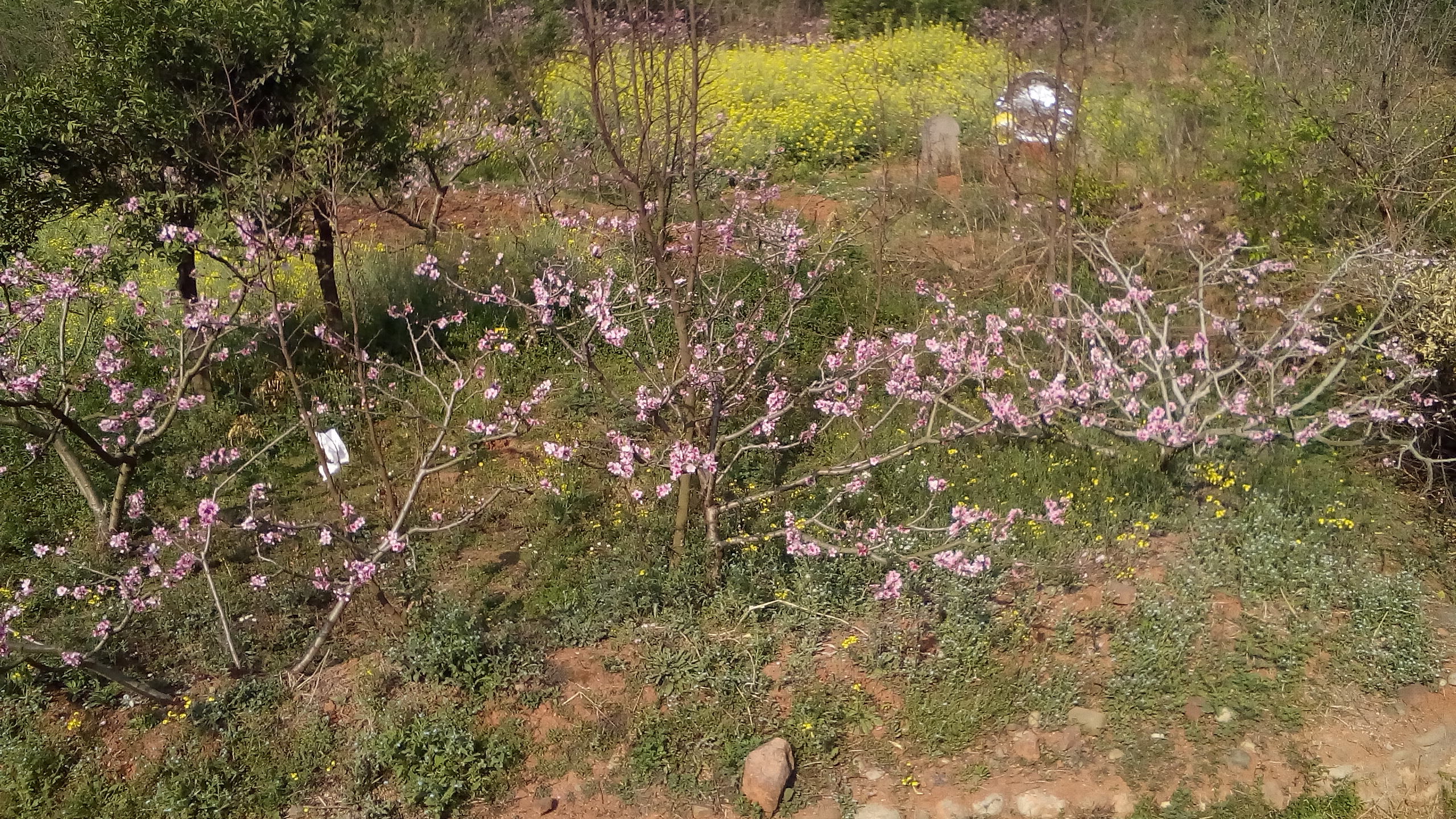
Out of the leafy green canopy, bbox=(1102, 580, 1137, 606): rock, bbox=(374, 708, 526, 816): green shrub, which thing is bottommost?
bbox=(1102, 580, 1137, 606): rock

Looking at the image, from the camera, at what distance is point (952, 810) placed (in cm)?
397

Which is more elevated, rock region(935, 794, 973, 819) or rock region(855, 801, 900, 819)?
rock region(855, 801, 900, 819)

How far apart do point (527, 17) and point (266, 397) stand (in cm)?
968

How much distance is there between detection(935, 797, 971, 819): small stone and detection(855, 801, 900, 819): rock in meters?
0.16

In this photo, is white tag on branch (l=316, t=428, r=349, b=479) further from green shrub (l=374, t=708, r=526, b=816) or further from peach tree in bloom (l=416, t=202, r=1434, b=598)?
green shrub (l=374, t=708, r=526, b=816)

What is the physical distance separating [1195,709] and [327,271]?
5.56 meters

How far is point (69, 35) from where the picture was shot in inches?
238

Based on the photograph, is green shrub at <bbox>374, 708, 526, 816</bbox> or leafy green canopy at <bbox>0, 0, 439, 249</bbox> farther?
leafy green canopy at <bbox>0, 0, 439, 249</bbox>

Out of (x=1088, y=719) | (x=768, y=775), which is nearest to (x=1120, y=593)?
(x=1088, y=719)

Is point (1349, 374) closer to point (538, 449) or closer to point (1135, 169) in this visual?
point (1135, 169)

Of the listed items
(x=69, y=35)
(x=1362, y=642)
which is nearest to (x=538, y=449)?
(x=69, y=35)

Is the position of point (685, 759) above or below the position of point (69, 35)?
below

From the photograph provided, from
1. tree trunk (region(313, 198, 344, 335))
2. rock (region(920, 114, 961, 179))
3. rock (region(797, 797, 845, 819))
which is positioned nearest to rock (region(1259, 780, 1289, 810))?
rock (region(797, 797, 845, 819))

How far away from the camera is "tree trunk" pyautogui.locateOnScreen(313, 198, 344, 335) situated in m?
6.58
